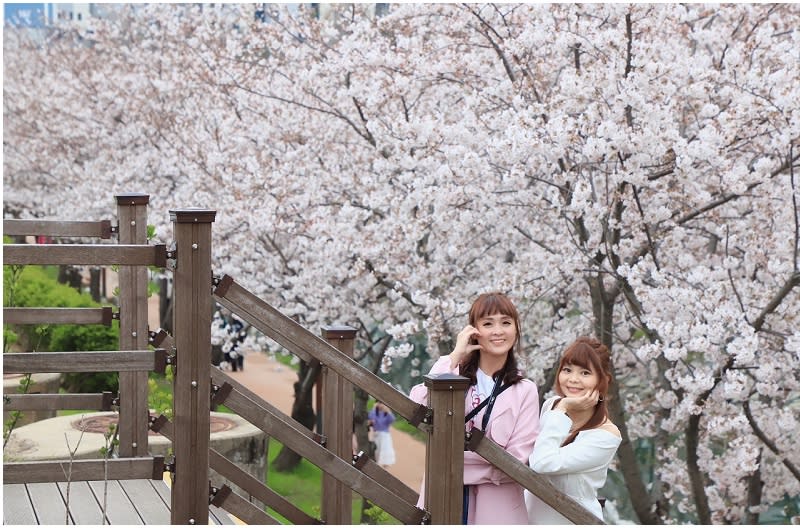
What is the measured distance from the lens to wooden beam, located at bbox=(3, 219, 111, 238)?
4848mm

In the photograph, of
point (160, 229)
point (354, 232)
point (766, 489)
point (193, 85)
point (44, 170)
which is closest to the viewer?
point (354, 232)

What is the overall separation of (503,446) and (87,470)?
1451 mm

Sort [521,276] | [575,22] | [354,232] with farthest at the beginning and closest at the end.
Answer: [354,232] < [521,276] < [575,22]

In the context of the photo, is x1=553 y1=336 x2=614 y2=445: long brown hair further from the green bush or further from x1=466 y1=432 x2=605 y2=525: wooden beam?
the green bush

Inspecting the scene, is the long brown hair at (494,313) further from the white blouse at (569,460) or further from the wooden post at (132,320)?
the wooden post at (132,320)

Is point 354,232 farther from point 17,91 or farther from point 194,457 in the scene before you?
point 17,91

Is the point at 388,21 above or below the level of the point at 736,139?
above

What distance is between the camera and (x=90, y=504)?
459 centimetres

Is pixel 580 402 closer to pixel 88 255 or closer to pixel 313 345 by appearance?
pixel 313 345

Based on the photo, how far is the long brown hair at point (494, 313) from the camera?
11.0 feet

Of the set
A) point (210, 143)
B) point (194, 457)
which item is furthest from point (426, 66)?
point (194, 457)

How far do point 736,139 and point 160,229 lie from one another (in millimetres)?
7281

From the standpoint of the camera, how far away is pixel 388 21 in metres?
8.95

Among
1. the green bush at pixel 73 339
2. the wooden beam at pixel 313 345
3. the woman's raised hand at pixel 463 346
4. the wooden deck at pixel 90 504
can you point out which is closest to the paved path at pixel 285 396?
the green bush at pixel 73 339
